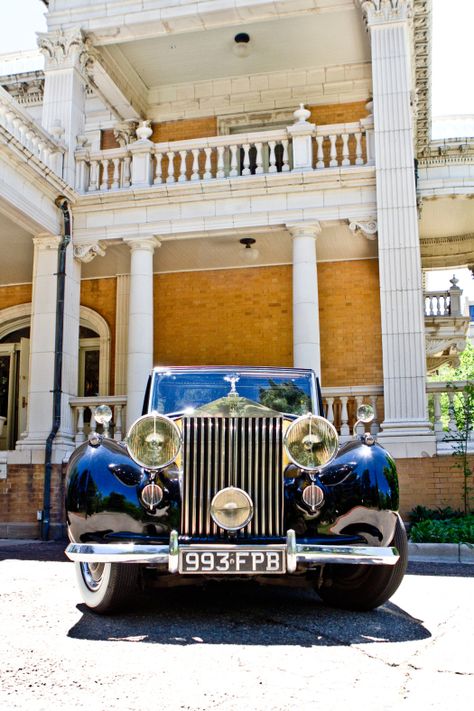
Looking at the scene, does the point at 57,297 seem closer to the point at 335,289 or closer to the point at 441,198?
the point at 335,289

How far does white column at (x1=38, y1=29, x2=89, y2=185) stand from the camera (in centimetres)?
1242

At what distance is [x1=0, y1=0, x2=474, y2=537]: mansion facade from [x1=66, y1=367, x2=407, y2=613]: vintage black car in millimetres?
5616

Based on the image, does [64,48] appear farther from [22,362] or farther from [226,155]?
[22,362]

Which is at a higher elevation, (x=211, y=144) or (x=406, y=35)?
(x=406, y=35)

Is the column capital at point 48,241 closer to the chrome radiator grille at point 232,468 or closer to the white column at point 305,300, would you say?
the white column at point 305,300

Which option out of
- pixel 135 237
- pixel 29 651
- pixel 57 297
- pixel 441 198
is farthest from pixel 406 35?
pixel 29 651

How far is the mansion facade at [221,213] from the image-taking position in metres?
10.9

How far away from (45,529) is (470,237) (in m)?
11.6

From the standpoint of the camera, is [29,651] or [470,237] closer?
[29,651]

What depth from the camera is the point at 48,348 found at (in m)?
11.7

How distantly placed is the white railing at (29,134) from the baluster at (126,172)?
3.64 ft

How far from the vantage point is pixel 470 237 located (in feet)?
53.8

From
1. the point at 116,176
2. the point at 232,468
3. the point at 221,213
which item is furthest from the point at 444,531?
the point at 116,176

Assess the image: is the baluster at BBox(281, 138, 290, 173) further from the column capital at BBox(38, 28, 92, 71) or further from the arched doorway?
the arched doorway
